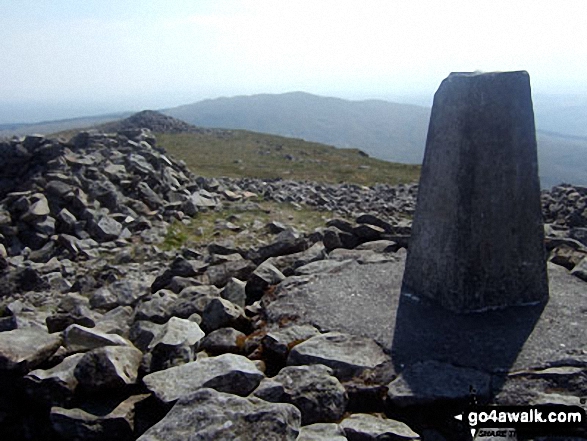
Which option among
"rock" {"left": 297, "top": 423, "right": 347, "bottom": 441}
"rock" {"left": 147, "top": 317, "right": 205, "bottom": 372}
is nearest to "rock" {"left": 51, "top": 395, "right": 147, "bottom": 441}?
"rock" {"left": 147, "top": 317, "right": 205, "bottom": 372}

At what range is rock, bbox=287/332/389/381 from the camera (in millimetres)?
4988

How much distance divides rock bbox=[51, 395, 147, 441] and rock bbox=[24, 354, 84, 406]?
0.47ft

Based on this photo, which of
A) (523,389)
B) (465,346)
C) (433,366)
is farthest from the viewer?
(465,346)

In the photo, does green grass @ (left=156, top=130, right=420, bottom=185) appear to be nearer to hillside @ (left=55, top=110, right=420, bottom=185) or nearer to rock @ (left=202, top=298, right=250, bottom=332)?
hillside @ (left=55, top=110, right=420, bottom=185)

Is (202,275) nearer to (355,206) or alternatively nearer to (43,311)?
(43,311)

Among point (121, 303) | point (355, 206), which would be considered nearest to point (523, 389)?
point (121, 303)

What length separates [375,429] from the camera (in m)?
4.08

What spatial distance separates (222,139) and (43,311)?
38.5 meters

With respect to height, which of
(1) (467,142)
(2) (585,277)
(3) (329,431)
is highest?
(1) (467,142)

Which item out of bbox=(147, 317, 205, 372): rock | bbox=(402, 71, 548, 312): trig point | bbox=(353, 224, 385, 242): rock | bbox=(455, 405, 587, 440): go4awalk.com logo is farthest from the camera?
bbox=(353, 224, 385, 242): rock

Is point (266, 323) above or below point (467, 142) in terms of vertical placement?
below

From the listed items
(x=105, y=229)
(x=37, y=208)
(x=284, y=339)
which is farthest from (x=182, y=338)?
(x=37, y=208)

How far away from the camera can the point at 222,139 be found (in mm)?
45656

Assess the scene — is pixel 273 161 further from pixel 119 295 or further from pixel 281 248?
pixel 119 295
